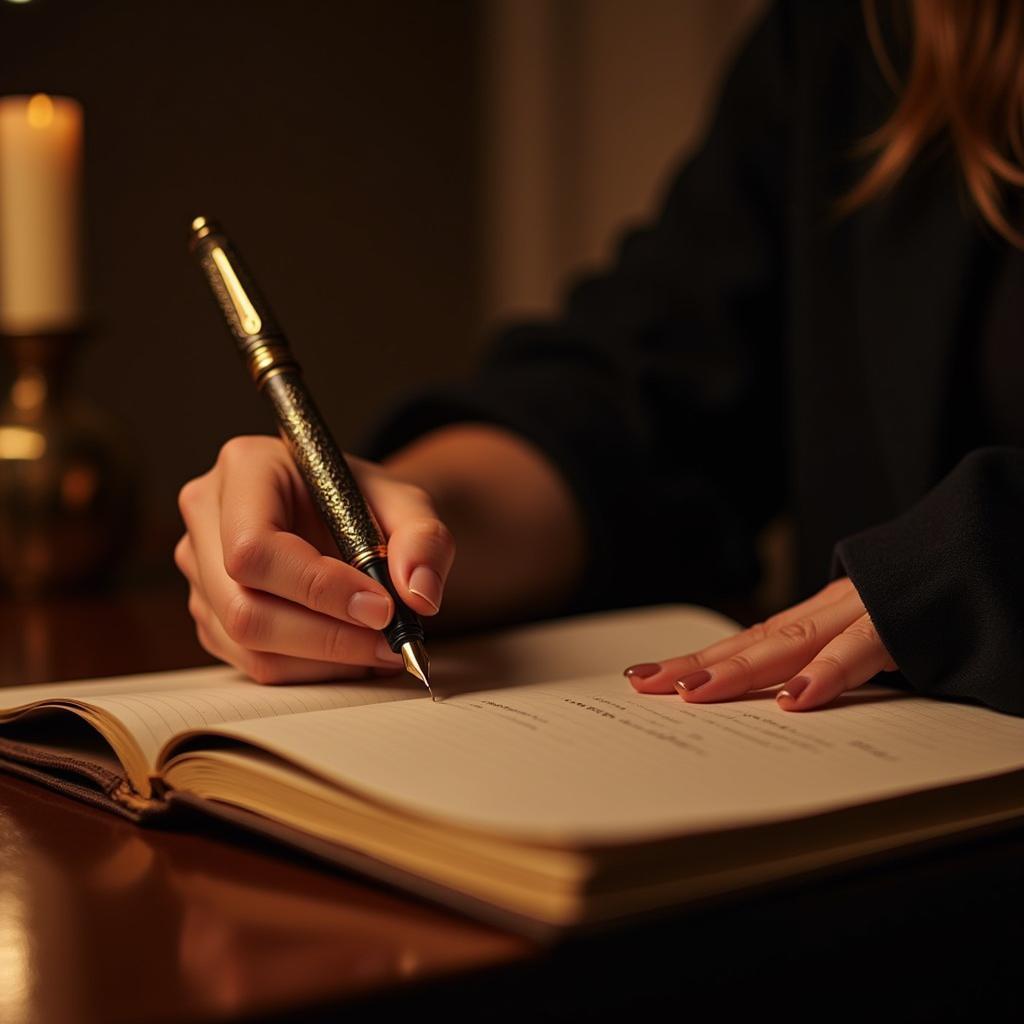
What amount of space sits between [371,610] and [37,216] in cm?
69

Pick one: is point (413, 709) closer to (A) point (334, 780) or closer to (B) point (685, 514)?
(A) point (334, 780)

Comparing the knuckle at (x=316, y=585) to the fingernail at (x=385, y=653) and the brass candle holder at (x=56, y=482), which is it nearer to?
the fingernail at (x=385, y=653)

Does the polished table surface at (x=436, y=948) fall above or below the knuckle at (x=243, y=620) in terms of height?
below

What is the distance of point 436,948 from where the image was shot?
31 cm

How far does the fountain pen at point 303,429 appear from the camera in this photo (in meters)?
0.52

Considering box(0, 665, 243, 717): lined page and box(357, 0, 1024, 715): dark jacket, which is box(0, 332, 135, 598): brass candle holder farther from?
box(0, 665, 243, 717): lined page

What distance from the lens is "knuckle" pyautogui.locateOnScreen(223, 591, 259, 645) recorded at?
0.53m

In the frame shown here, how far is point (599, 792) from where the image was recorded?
0.35m

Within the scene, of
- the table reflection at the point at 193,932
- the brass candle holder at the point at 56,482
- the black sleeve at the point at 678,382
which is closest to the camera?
the table reflection at the point at 193,932

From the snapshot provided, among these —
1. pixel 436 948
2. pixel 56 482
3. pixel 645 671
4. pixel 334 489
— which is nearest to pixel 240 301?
pixel 334 489

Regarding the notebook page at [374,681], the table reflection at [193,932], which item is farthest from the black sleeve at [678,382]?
the table reflection at [193,932]

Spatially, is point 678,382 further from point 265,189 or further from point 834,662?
point 265,189

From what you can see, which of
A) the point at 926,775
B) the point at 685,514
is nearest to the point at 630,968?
the point at 926,775

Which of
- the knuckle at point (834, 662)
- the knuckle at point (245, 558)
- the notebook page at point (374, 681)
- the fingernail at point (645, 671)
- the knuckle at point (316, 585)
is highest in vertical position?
the knuckle at point (245, 558)
